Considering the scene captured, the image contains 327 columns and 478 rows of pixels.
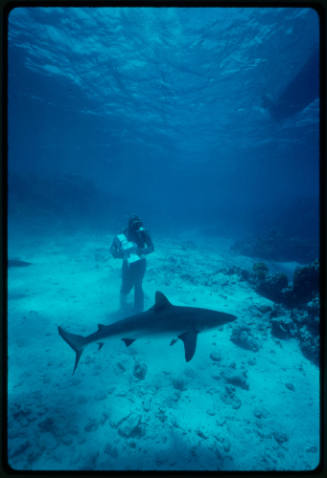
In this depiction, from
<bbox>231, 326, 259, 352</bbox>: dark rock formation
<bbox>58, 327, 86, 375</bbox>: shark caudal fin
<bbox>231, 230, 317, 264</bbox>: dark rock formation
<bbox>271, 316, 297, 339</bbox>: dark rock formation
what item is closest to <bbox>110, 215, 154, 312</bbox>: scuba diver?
<bbox>231, 326, 259, 352</bbox>: dark rock formation

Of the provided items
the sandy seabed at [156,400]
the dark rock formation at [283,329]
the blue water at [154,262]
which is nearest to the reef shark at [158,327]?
the sandy seabed at [156,400]

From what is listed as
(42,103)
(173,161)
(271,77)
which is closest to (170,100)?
(271,77)

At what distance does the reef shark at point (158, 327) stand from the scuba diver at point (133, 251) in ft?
11.3

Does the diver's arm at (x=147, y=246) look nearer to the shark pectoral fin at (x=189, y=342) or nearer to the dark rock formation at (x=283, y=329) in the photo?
the shark pectoral fin at (x=189, y=342)

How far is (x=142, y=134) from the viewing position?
3200cm

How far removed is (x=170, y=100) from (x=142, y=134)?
36.6 ft

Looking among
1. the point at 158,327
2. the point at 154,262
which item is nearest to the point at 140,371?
the point at 158,327

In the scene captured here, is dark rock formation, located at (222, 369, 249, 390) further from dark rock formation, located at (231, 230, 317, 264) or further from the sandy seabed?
dark rock formation, located at (231, 230, 317, 264)

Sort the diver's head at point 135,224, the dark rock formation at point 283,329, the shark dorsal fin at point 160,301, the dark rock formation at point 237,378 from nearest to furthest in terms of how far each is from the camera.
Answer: the shark dorsal fin at point 160,301
the dark rock formation at point 237,378
the dark rock formation at point 283,329
the diver's head at point 135,224

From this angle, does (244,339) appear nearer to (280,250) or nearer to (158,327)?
(158,327)

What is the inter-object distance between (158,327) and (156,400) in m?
1.68

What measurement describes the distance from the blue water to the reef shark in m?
1.32

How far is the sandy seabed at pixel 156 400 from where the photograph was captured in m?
3.49

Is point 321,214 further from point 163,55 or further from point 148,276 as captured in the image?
point 163,55
